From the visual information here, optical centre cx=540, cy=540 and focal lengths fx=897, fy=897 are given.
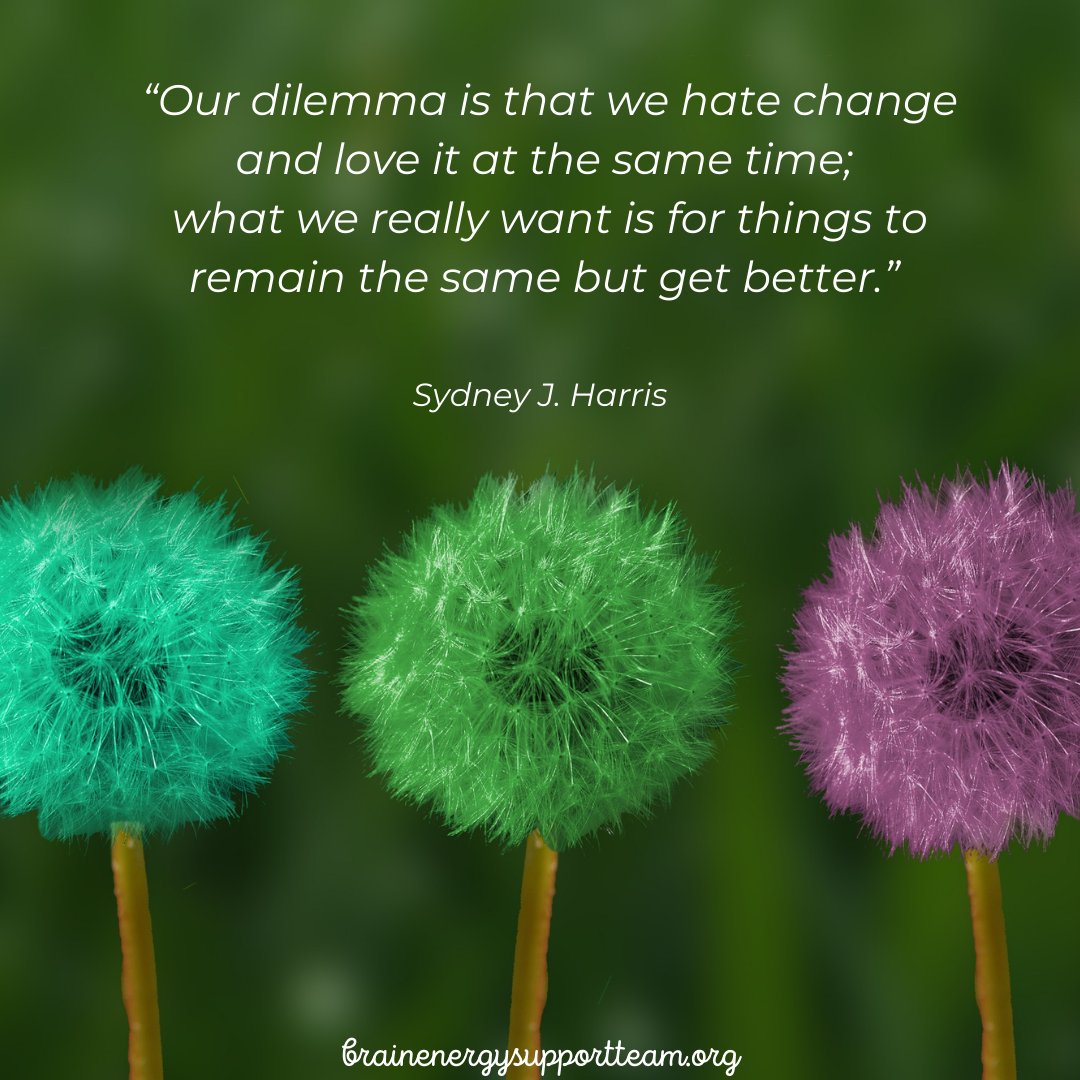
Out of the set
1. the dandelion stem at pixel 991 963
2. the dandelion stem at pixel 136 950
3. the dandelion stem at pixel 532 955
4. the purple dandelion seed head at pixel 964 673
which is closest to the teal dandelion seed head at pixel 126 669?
the dandelion stem at pixel 136 950

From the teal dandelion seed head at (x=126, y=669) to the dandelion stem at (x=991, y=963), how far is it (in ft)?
2.59

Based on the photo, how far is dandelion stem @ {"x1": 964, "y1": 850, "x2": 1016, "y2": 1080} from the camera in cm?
97

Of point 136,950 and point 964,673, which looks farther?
point 136,950

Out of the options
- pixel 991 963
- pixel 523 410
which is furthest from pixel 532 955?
pixel 523 410

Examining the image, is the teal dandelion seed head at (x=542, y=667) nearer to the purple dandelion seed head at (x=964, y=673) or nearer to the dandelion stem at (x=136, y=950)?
the purple dandelion seed head at (x=964, y=673)

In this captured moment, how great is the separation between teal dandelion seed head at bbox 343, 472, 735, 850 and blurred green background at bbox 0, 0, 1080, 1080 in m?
0.22

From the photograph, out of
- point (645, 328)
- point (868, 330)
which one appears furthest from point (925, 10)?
point (645, 328)

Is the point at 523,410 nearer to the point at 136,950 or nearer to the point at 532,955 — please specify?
the point at 532,955

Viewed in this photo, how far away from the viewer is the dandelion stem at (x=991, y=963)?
971 millimetres

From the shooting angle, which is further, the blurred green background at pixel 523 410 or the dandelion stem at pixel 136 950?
the blurred green background at pixel 523 410

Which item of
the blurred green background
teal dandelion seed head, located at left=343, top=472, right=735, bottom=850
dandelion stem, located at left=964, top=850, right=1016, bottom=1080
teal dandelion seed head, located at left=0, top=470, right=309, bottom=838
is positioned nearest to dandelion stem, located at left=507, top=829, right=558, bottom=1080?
teal dandelion seed head, located at left=343, top=472, right=735, bottom=850

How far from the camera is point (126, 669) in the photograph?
2.97ft

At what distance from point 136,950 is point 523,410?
0.78 metres

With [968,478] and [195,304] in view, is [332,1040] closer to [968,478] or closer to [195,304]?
[195,304]
